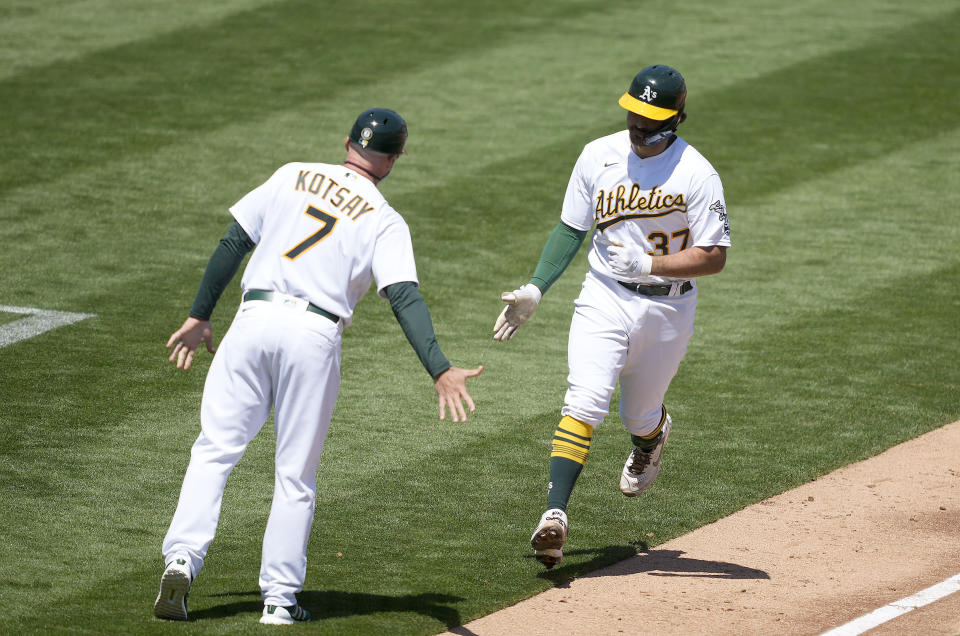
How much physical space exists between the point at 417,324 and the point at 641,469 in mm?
→ 2017

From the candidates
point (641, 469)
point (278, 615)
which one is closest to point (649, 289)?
point (641, 469)

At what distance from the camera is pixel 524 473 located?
22.9 feet

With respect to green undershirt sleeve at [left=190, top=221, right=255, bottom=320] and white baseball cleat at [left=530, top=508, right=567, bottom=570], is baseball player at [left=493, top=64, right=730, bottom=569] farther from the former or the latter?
green undershirt sleeve at [left=190, top=221, right=255, bottom=320]

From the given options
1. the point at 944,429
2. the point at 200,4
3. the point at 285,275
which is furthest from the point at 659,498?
the point at 200,4

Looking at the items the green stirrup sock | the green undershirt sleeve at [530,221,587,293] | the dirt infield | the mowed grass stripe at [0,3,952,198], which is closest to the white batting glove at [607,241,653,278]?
the green undershirt sleeve at [530,221,587,293]

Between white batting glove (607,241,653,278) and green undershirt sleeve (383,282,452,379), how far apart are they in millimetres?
1163

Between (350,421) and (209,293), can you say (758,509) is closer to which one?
(350,421)

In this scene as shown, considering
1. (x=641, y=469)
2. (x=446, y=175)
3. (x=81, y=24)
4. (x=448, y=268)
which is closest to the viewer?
(x=641, y=469)

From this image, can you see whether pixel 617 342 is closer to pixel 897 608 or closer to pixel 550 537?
pixel 550 537

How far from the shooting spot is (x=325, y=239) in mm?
4969

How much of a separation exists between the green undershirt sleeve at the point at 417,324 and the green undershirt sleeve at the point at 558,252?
1218 millimetres

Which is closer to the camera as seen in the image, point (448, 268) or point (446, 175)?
point (448, 268)

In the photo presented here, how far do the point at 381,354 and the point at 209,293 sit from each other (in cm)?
364

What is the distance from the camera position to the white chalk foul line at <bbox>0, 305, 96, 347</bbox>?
28.0 ft
